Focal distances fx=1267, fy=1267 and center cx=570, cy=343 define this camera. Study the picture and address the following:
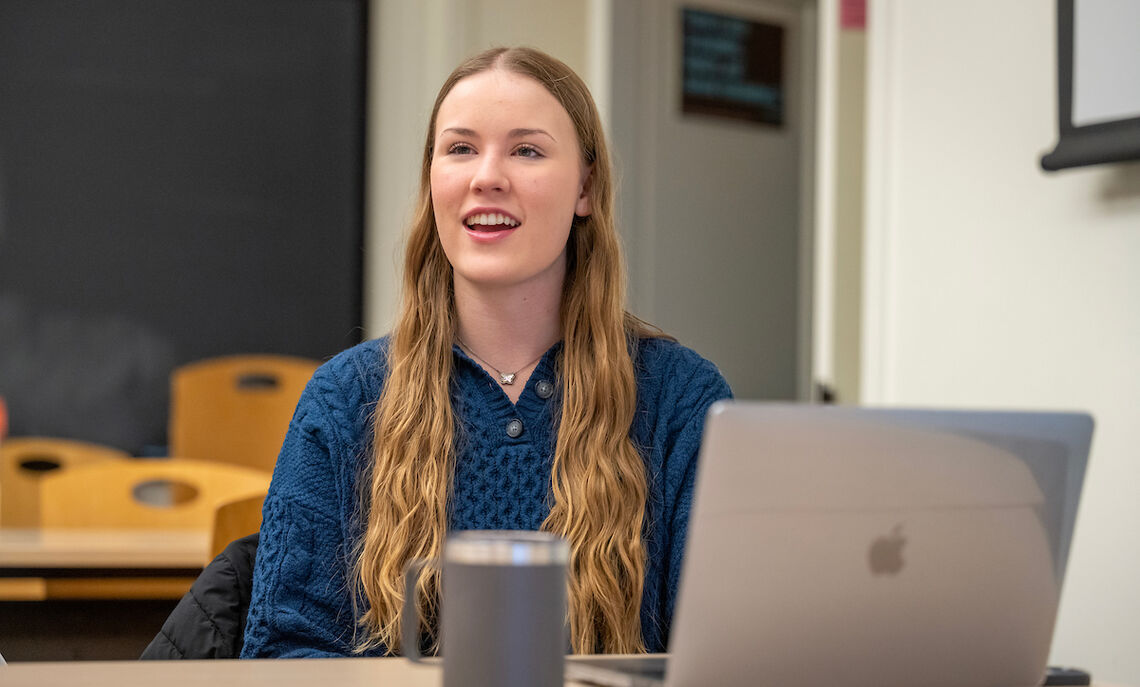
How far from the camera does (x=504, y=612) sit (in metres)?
0.74

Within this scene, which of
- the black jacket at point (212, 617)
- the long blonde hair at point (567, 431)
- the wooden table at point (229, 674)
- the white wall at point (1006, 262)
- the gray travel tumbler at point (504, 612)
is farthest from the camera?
the white wall at point (1006, 262)

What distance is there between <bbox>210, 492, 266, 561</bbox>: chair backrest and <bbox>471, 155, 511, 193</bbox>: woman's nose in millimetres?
449

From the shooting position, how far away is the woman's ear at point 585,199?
62.6 inches

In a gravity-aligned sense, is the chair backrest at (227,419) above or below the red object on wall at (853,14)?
below

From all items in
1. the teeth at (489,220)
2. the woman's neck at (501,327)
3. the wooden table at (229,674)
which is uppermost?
the teeth at (489,220)

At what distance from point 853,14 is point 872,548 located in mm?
2256

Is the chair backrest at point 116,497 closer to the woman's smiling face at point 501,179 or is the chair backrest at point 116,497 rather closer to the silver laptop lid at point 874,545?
the woman's smiling face at point 501,179

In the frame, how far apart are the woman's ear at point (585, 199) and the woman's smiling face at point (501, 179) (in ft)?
0.25

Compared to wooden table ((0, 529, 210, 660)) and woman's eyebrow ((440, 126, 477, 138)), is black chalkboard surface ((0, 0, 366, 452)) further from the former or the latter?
woman's eyebrow ((440, 126, 477, 138))

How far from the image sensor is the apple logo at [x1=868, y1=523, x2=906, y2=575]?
2.69ft

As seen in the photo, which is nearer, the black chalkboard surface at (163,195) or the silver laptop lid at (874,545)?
the silver laptop lid at (874,545)

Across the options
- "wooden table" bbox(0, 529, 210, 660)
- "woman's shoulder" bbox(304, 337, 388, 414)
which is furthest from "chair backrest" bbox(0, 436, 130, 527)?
"woman's shoulder" bbox(304, 337, 388, 414)

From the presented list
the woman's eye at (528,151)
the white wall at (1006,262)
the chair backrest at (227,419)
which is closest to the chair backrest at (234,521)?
the woman's eye at (528,151)

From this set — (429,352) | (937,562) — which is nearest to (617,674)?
(937,562)
